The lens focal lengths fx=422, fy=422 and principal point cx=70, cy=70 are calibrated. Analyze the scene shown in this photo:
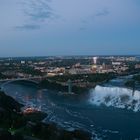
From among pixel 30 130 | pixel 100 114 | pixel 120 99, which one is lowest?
pixel 120 99

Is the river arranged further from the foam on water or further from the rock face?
the rock face

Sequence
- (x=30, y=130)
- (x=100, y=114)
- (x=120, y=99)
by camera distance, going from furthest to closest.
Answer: (x=120, y=99) < (x=100, y=114) < (x=30, y=130)

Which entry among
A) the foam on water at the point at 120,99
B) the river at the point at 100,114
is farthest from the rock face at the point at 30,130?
the foam on water at the point at 120,99

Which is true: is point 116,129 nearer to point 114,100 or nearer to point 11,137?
point 11,137

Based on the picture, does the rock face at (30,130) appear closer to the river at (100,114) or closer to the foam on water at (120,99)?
the river at (100,114)

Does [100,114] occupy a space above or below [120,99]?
above

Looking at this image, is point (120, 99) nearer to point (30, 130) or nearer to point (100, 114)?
point (100, 114)

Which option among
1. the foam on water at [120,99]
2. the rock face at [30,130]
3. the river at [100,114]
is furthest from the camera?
the foam on water at [120,99]

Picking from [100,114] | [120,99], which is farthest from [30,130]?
[120,99]

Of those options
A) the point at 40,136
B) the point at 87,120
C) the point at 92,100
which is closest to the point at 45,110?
the point at 87,120

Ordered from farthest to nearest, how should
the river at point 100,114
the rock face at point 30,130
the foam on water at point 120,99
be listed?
the foam on water at point 120,99 → the river at point 100,114 → the rock face at point 30,130

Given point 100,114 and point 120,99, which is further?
point 120,99
